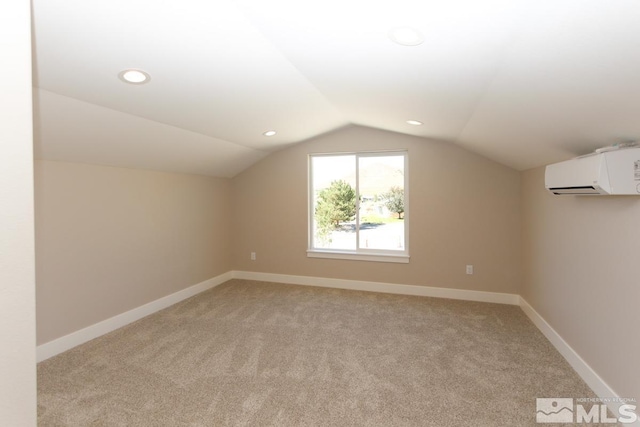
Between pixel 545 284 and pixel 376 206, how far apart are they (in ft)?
7.10

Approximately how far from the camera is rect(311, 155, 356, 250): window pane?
4.82 m

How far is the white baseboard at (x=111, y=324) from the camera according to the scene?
109 inches

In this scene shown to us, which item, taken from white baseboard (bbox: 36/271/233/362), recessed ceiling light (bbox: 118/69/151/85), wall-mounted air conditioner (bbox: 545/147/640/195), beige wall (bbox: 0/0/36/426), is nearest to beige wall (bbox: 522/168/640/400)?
wall-mounted air conditioner (bbox: 545/147/640/195)

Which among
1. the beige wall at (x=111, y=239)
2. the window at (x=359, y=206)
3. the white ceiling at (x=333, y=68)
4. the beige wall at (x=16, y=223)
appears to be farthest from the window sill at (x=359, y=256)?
the beige wall at (x=16, y=223)

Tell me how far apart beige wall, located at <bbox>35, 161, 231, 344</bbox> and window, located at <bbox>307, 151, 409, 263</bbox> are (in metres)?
1.61

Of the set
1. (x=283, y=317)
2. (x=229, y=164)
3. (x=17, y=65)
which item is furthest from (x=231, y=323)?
(x=17, y=65)

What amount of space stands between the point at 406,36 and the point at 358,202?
3259 mm

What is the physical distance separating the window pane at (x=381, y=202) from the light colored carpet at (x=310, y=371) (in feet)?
3.71

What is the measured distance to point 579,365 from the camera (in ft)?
8.14

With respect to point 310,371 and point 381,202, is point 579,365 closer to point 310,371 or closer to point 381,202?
point 310,371

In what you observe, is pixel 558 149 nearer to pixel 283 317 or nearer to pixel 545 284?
pixel 545 284

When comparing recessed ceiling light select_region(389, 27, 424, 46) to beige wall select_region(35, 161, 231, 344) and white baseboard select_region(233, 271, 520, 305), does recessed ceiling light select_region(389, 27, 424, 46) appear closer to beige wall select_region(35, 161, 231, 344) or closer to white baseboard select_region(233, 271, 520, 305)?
beige wall select_region(35, 161, 231, 344)

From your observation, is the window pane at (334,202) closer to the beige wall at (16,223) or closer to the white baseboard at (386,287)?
the white baseboard at (386,287)

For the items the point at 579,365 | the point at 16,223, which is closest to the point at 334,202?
the point at 579,365
